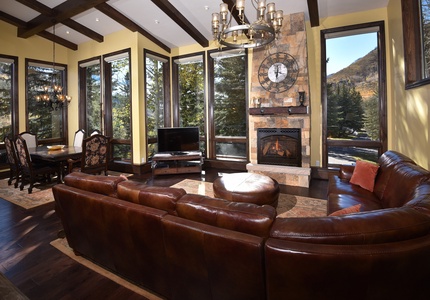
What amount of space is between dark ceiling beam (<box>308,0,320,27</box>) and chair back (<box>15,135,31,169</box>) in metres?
5.83

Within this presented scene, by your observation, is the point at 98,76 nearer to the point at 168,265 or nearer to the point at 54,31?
the point at 54,31

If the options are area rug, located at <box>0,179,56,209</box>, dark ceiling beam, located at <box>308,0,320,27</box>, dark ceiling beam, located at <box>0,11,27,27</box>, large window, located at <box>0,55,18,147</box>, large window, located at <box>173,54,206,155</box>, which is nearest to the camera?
area rug, located at <box>0,179,56,209</box>

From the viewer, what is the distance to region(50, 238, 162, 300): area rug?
1.89 metres

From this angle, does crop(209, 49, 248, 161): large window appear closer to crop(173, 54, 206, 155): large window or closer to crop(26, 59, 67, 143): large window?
crop(173, 54, 206, 155): large window

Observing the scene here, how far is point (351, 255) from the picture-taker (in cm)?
100

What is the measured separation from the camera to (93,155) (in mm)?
4645

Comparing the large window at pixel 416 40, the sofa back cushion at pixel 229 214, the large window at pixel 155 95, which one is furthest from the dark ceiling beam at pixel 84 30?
the large window at pixel 416 40

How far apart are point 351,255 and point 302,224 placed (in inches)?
9.5

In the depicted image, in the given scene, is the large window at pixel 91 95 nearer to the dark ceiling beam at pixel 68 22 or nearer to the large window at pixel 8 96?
the dark ceiling beam at pixel 68 22

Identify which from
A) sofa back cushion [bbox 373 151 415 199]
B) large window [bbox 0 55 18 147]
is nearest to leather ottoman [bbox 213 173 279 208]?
sofa back cushion [bbox 373 151 415 199]

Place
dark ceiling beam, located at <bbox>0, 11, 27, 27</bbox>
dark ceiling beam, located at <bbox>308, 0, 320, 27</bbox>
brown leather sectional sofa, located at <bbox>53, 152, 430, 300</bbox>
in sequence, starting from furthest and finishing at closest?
dark ceiling beam, located at <bbox>0, 11, 27, 27</bbox> → dark ceiling beam, located at <bbox>308, 0, 320, 27</bbox> → brown leather sectional sofa, located at <bbox>53, 152, 430, 300</bbox>

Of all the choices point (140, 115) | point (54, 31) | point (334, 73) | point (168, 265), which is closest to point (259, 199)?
point (168, 265)

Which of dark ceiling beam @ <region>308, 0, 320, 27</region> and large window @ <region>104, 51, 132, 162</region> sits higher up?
dark ceiling beam @ <region>308, 0, 320, 27</region>

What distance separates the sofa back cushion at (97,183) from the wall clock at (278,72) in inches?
164
